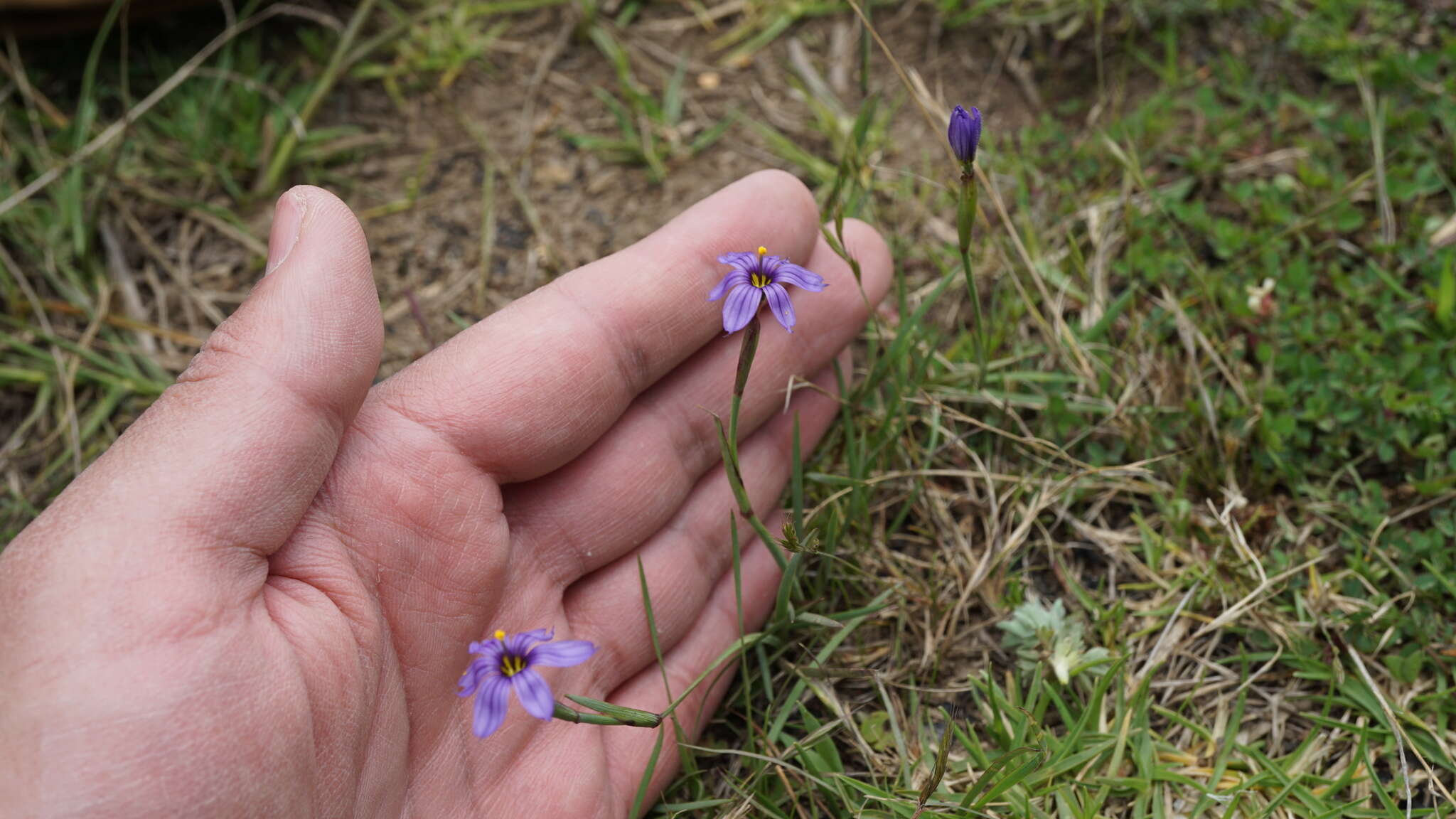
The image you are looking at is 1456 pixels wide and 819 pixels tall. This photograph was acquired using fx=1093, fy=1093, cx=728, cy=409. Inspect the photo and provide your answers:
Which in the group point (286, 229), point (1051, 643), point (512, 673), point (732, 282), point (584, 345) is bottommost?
point (1051, 643)

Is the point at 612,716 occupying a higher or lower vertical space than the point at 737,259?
lower

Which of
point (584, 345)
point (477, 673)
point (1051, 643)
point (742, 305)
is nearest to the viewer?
point (477, 673)

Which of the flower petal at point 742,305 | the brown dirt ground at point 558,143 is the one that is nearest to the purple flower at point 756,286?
the flower petal at point 742,305

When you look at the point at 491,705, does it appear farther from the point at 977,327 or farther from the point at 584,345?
the point at 977,327

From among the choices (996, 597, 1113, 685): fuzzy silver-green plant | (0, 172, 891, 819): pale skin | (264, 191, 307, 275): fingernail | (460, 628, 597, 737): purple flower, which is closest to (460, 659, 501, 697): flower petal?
(460, 628, 597, 737): purple flower

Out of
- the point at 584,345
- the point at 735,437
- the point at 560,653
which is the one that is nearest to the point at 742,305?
the point at 735,437

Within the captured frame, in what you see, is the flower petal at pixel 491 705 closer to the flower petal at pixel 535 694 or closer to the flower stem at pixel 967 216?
the flower petal at pixel 535 694

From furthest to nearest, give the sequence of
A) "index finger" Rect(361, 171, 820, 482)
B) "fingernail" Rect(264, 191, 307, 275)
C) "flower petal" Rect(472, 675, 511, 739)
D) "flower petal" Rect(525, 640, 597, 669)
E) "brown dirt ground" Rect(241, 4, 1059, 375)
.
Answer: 1. "brown dirt ground" Rect(241, 4, 1059, 375)
2. "index finger" Rect(361, 171, 820, 482)
3. "fingernail" Rect(264, 191, 307, 275)
4. "flower petal" Rect(525, 640, 597, 669)
5. "flower petal" Rect(472, 675, 511, 739)

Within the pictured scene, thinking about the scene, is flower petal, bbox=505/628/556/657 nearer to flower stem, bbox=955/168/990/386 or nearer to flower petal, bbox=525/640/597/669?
flower petal, bbox=525/640/597/669

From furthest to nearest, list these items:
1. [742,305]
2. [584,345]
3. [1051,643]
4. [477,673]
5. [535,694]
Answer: [1051,643]
[584,345]
[742,305]
[477,673]
[535,694]
